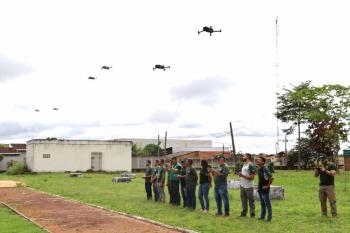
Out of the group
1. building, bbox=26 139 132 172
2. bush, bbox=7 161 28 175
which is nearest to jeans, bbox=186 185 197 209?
building, bbox=26 139 132 172

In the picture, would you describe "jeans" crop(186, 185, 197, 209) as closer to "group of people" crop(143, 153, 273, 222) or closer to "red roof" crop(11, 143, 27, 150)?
"group of people" crop(143, 153, 273, 222)

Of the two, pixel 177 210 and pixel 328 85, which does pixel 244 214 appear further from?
pixel 328 85

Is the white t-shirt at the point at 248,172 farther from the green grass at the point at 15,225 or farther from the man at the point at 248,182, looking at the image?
the green grass at the point at 15,225

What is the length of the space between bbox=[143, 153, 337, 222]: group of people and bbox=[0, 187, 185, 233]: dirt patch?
233 cm

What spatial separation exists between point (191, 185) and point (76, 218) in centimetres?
367

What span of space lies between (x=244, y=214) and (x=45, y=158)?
44.6 m

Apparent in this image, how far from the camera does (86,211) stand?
15.7 m

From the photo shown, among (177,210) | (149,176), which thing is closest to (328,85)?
(149,176)

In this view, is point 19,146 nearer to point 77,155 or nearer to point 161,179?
point 77,155

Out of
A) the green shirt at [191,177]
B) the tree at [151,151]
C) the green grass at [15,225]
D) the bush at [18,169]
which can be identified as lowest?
the green grass at [15,225]

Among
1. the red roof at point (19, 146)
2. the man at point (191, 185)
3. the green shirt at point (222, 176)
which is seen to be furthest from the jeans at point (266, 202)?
the red roof at point (19, 146)

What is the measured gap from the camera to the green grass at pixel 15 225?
460 inches

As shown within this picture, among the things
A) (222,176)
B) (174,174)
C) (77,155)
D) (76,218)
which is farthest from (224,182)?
(77,155)

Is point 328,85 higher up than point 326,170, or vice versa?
point 328,85
